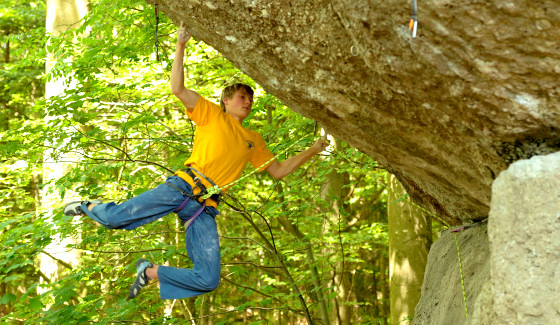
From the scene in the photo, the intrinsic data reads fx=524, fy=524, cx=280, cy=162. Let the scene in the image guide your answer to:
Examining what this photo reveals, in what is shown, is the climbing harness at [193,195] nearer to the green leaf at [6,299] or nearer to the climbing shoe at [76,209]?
the climbing shoe at [76,209]

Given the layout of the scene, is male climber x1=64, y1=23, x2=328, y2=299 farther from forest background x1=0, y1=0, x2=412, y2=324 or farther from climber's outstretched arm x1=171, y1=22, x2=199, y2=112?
forest background x1=0, y1=0, x2=412, y2=324

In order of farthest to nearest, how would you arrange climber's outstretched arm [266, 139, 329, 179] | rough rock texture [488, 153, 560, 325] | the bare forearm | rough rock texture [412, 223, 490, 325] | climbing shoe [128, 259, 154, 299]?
the bare forearm < climber's outstretched arm [266, 139, 329, 179] < climbing shoe [128, 259, 154, 299] < rough rock texture [412, 223, 490, 325] < rough rock texture [488, 153, 560, 325]

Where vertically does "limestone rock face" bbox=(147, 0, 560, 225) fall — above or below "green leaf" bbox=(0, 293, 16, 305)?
above

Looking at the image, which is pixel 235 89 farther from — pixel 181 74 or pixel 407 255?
pixel 407 255

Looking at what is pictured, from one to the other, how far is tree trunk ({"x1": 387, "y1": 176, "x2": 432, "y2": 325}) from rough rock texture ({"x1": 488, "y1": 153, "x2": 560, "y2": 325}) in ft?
17.1

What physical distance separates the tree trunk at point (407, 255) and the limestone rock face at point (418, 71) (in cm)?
399

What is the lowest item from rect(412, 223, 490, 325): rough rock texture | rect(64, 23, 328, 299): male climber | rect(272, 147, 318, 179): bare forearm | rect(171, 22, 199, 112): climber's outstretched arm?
rect(412, 223, 490, 325): rough rock texture

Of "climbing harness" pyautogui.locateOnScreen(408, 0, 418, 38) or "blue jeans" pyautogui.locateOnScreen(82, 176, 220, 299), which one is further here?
"blue jeans" pyautogui.locateOnScreen(82, 176, 220, 299)

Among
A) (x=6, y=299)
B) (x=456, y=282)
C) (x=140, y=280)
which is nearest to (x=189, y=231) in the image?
(x=140, y=280)

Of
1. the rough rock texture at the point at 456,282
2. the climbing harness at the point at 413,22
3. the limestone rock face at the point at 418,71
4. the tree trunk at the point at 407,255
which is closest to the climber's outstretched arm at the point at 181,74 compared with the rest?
the limestone rock face at the point at 418,71

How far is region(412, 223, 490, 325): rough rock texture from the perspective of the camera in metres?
2.90

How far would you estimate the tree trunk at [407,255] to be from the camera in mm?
7551

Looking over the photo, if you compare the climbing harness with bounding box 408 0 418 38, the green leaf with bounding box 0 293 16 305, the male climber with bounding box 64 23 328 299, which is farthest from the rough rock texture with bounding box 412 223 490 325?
the green leaf with bounding box 0 293 16 305

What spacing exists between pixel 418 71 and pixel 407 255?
5.54 m
